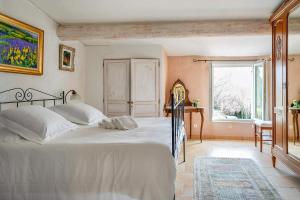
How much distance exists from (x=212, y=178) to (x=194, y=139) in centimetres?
273

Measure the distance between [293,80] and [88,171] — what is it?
2720 mm

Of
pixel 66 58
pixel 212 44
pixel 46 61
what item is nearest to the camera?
pixel 46 61

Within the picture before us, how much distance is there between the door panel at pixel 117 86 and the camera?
5328 mm

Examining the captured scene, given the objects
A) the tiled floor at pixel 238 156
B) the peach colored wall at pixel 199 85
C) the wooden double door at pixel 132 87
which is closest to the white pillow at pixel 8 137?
the tiled floor at pixel 238 156

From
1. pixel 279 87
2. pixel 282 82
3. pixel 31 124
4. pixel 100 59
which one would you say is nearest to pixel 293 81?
pixel 282 82

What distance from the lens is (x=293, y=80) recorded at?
10.6ft

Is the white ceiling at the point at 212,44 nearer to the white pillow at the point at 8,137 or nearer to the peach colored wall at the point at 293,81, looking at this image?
the peach colored wall at the point at 293,81

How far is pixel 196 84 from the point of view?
241 inches

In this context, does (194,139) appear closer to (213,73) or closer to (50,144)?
(213,73)

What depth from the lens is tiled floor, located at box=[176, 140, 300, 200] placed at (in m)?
2.91

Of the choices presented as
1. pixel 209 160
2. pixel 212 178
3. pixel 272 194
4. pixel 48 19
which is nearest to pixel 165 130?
pixel 212 178

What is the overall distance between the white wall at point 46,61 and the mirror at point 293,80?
332cm

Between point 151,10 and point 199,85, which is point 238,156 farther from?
point 151,10

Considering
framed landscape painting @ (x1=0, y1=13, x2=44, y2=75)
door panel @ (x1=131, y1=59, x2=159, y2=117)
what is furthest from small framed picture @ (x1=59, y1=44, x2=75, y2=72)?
door panel @ (x1=131, y1=59, x2=159, y2=117)
